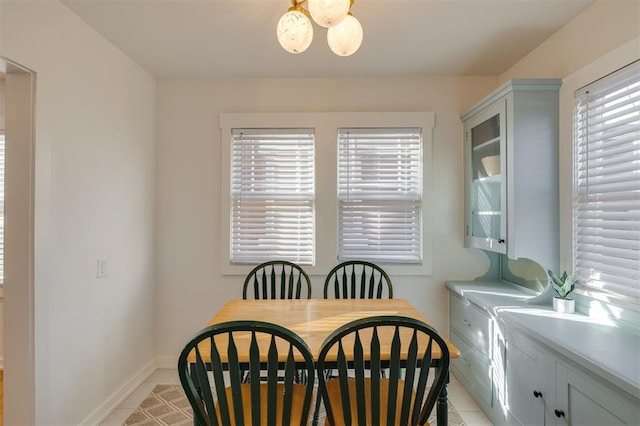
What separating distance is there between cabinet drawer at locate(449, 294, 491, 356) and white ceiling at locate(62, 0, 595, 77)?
1.93 metres

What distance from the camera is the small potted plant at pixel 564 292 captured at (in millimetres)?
1892

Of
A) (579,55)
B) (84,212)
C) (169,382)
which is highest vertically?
(579,55)

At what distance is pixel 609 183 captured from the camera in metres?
1.76

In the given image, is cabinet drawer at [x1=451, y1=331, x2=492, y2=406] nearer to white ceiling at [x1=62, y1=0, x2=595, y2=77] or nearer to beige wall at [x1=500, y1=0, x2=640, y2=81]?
beige wall at [x1=500, y1=0, x2=640, y2=81]

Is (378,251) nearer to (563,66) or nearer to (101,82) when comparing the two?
(563,66)

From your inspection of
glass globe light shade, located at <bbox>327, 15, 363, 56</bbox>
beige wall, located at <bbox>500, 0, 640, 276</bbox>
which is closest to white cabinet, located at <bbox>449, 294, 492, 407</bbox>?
beige wall, located at <bbox>500, 0, 640, 276</bbox>

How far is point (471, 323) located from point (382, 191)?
1.25m

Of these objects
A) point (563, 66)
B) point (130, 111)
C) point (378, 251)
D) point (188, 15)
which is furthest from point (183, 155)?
point (563, 66)

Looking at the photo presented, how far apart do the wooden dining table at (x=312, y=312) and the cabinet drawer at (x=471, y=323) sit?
58cm

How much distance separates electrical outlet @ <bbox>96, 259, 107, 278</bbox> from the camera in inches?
86.3

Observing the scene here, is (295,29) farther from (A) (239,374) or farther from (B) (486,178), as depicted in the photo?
(B) (486,178)

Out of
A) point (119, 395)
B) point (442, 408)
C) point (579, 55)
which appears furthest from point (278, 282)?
point (579, 55)

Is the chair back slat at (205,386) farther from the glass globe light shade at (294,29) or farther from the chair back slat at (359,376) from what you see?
the glass globe light shade at (294,29)

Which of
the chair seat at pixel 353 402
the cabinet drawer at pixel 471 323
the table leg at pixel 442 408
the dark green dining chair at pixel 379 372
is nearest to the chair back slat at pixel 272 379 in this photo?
the dark green dining chair at pixel 379 372
